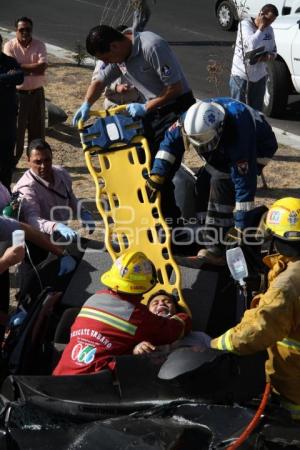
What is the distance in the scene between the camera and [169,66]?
23.9 feet

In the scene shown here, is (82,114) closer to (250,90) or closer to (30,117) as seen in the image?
(30,117)

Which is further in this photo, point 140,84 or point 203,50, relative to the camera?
point 203,50

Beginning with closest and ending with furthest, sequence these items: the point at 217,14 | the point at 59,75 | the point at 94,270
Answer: the point at 94,270
the point at 59,75
the point at 217,14

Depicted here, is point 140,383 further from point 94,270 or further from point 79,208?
point 79,208

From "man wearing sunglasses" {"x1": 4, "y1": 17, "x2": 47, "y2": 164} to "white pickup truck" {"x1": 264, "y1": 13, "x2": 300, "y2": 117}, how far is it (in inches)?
Result: 137

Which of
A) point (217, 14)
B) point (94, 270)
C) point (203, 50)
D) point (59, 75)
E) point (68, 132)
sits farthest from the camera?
point (217, 14)

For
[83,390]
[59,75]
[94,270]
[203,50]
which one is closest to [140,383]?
[83,390]

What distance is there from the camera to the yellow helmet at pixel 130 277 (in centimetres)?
473

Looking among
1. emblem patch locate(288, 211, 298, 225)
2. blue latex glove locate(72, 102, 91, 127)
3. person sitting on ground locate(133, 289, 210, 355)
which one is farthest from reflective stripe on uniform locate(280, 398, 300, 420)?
blue latex glove locate(72, 102, 91, 127)

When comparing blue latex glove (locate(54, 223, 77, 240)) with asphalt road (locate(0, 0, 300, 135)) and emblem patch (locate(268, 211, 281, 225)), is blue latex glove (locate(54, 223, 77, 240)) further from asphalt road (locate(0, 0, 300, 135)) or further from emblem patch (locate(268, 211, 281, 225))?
asphalt road (locate(0, 0, 300, 135))

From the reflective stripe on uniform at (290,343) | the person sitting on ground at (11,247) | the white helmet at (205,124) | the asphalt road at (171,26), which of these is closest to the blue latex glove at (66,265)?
the person sitting on ground at (11,247)

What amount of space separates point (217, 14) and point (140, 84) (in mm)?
11270

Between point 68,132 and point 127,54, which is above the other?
point 127,54

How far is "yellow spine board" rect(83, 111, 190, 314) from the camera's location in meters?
6.42
